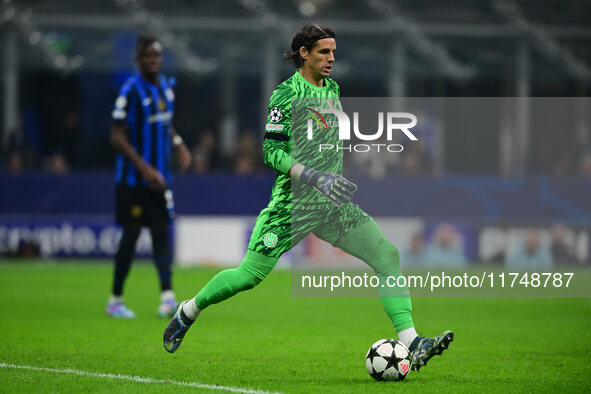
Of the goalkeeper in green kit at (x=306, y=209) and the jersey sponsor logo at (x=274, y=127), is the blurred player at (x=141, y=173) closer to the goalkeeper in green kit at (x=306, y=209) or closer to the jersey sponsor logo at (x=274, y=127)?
the goalkeeper in green kit at (x=306, y=209)

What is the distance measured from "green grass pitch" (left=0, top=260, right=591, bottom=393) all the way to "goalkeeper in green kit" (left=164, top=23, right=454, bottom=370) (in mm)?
545

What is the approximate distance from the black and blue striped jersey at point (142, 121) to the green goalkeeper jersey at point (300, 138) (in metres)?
3.42

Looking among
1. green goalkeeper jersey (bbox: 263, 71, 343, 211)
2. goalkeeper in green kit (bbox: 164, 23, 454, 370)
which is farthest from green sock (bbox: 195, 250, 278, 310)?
green goalkeeper jersey (bbox: 263, 71, 343, 211)

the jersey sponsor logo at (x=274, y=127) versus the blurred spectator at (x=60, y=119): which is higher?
the jersey sponsor logo at (x=274, y=127)

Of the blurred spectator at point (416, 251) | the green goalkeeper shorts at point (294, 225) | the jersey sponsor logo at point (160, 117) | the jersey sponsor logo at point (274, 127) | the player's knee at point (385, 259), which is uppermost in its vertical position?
the jersey sponsor logo at point (274, 127)

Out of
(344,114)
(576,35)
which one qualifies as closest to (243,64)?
(576,35)

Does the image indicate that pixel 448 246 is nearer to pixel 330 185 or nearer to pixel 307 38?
pixel 307 38

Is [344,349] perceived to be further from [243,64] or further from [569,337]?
[243,64]

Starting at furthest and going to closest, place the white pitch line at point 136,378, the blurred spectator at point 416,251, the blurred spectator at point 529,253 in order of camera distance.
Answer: the blurred spectator at point 529,253
the blurred spectator at point 416,251
the white pitch line at point 136,378

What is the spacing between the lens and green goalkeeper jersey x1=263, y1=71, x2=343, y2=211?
20.6ft

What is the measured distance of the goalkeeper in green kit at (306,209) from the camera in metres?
6.30

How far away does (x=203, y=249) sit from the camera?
17.4m

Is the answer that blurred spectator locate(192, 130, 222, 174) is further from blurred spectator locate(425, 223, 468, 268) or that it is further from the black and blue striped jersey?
the black and blue striped jersey

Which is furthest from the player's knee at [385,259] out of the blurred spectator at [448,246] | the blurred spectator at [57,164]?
the blurred spectator at [57,164]
